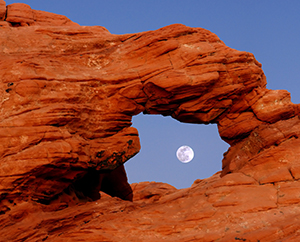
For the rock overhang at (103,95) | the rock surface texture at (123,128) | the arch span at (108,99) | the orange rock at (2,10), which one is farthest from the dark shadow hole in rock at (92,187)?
the orange rock at (2,10)

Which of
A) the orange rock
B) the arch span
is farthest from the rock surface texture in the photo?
the orange rock

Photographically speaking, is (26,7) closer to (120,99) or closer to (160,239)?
(120,99)

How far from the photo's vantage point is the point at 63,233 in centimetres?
2267

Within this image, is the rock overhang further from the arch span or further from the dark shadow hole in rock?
the dark shadow hole in rock

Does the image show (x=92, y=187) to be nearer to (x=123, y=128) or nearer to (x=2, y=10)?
(x=123, y=128)

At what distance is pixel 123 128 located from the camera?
27875 mm

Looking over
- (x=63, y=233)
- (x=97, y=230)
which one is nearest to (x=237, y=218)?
(x=97, y=230)

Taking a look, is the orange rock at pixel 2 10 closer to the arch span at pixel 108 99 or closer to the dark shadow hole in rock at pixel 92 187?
the arch span at pixel 108 99

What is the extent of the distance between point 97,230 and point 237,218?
7935 millimetres

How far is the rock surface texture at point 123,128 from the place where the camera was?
22062 mm

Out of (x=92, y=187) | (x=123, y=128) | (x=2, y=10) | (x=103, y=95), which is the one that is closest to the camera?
(x=103, y=95)

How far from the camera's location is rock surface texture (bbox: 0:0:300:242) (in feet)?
72.4

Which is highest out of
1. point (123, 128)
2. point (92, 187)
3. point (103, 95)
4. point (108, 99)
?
point (103, 95)

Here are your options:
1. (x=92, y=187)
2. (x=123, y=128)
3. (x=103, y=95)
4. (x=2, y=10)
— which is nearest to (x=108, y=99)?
(x=103, y=95)
